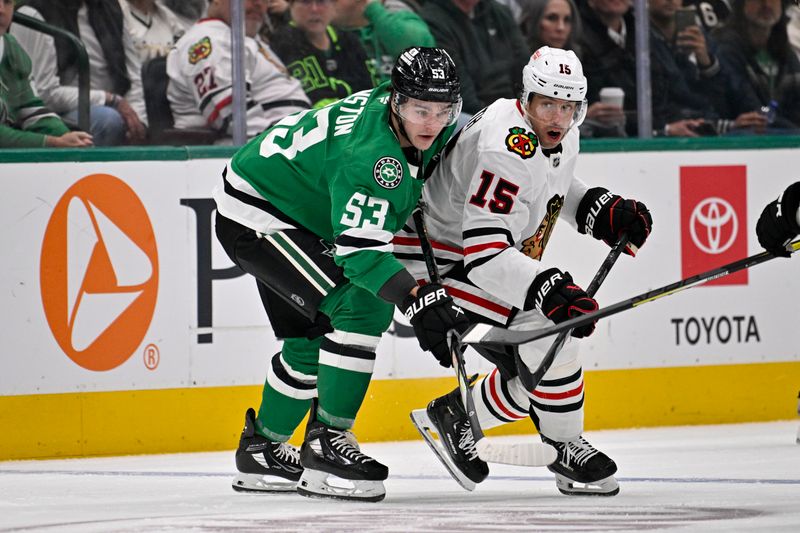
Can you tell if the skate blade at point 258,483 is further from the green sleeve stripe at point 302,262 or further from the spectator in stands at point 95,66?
the spectator in stands at point 95,66

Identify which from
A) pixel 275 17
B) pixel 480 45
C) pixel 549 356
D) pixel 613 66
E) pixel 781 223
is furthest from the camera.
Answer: pixel 613 66

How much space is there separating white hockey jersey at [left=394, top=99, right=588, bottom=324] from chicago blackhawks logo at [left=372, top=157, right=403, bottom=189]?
276mm

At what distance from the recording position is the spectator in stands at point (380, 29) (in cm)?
464

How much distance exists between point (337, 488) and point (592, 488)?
63 centimetres

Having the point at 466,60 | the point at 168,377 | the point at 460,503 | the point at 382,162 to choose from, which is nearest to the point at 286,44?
the point at 466,60

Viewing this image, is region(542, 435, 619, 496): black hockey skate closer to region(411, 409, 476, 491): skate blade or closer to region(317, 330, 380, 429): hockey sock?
region(411, 409, 476, 491): skate blade

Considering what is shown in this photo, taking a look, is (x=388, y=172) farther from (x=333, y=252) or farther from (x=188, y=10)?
(x=188, y=10)

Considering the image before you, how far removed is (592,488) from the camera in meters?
3.29

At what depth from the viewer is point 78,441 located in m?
4.27

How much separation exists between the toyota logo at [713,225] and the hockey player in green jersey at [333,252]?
177 centimetres

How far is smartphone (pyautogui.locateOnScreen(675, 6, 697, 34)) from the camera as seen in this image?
497cm

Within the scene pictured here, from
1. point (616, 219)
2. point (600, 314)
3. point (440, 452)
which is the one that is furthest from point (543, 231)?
point (440, 452)

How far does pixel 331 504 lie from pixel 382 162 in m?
0.77

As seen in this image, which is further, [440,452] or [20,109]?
[20,109]
